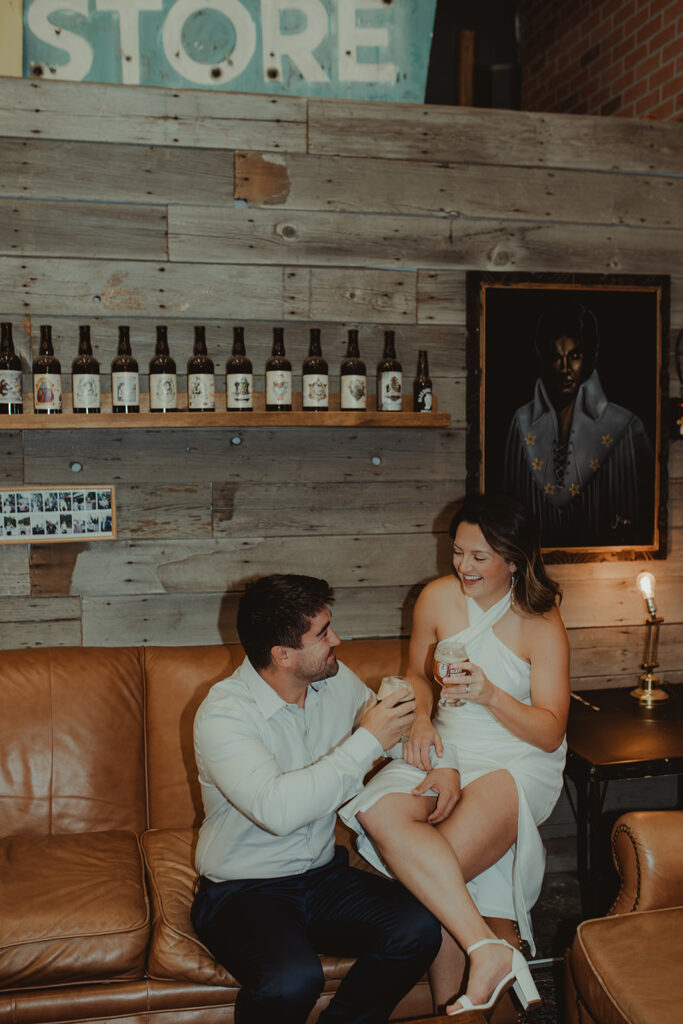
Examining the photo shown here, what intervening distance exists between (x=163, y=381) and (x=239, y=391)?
0.24 metres

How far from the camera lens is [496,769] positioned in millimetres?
2297

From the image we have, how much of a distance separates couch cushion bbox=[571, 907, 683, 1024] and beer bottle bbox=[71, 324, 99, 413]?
1970mm

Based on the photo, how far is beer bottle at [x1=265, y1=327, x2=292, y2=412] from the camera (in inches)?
110

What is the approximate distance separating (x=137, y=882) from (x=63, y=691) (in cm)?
63

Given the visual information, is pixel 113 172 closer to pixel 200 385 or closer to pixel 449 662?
pixel 200 385

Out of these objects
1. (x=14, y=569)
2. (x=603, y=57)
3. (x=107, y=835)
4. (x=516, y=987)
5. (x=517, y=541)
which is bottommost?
(x=516, y=987)

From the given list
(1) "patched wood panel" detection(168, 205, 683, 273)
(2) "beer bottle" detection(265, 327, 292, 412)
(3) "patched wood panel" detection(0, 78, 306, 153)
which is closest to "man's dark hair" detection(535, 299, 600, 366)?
(1) "patched wood panel" detection(168, 205, 683, 273)

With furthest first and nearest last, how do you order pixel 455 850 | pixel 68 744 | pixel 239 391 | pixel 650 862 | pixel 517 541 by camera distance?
1. pixel 239 391
2. pixel 68 744
3. pixel 517 541
4. pixel 455 850
5. pixel 650 862

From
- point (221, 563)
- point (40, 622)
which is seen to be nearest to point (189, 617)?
point (221, 563)

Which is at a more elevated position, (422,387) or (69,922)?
(422,387)

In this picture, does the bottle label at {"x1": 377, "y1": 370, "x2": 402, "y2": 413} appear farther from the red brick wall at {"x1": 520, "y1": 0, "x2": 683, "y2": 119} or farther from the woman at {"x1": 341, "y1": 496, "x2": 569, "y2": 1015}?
the red brick wall at {"x1": 520, "y1": 0, "x2": 683, "y2": 119}

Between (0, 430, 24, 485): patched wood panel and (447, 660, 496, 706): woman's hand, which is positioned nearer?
(447, 660, 496, 706): woman's hand

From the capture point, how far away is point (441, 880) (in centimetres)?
202

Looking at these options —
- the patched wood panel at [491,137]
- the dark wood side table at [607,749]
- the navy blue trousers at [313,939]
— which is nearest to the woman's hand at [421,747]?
the navy blue trousers at [313,939]
